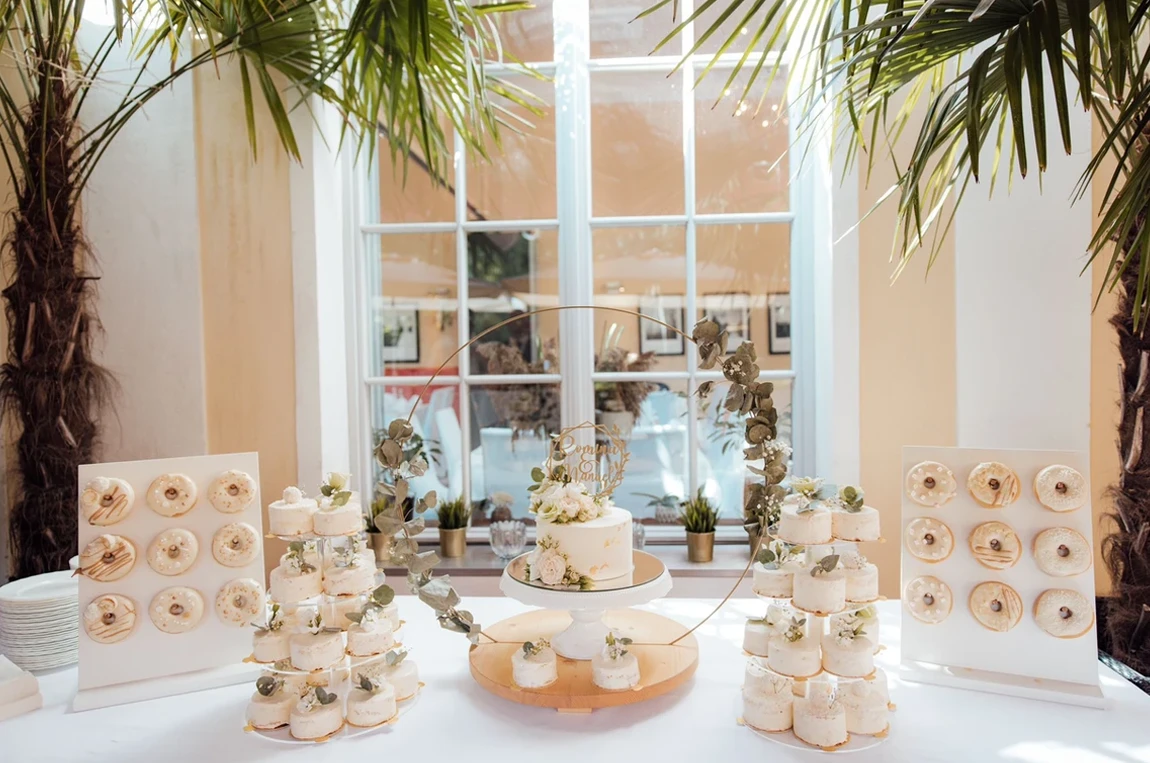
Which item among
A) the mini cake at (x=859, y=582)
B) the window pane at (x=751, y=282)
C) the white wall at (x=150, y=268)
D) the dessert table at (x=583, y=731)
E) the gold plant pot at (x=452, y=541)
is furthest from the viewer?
the window pane at (x=751, y=282)

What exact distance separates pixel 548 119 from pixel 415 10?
1056mm

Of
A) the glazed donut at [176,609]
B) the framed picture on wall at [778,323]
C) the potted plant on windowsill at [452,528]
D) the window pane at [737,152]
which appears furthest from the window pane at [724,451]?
the glazed donut at [176,609]

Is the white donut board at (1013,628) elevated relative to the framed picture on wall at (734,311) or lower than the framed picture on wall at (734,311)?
lower

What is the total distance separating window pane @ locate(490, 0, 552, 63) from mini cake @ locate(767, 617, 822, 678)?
2260 mm

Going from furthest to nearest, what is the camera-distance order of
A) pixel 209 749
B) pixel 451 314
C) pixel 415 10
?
1. pixel 451 314
2. pixel 415 10
3. pixel 209 749

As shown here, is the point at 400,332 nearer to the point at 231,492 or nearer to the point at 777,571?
the point at 231,492

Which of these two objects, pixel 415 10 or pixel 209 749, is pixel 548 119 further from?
pixel 209 749

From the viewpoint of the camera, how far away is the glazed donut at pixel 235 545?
4.88ft

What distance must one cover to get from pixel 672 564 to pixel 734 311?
973 millimetres

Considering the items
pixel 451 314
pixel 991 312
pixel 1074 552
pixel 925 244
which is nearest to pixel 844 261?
pixel 925 244

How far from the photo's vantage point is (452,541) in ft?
8.14

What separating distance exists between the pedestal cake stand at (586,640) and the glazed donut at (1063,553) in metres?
0.73

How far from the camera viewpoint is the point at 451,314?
2.69 metres

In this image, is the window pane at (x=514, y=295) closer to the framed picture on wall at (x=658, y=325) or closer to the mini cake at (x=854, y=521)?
the framed picture on wall at (x=658, y=325)
